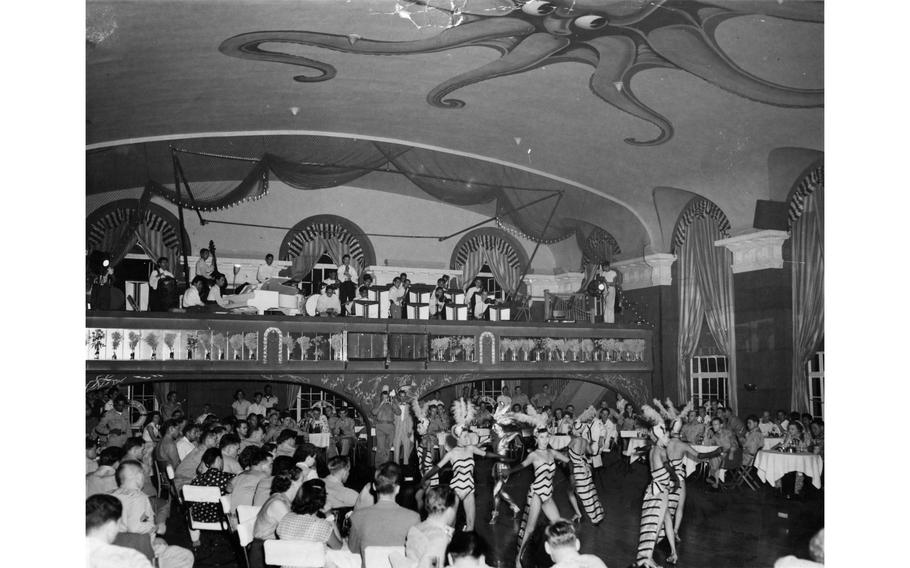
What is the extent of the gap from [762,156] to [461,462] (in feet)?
23.6

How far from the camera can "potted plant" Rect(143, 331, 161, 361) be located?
41.2ft

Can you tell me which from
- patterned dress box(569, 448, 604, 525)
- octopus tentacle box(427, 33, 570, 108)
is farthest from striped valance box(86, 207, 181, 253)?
patterned dress box(569, 448, 604, 525)

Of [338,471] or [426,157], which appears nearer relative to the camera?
[338,471]

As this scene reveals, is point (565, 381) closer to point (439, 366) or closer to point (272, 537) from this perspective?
point (439, 366)

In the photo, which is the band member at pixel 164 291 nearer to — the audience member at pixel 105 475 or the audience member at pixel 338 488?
the audience member at pixel 105 475

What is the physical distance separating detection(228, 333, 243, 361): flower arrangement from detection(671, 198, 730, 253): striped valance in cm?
817

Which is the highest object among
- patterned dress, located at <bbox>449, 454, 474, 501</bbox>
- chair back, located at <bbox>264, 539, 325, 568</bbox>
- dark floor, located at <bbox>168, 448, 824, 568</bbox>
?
chair back, located at <bbox>264, 539, 325, 568</bbox>

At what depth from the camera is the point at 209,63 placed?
35.0 feet

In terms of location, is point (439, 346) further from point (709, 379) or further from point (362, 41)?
point (362, 41)

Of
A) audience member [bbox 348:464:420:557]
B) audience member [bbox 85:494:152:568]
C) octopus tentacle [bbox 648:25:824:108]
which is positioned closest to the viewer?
audience member [bbox 85:494:152:568]

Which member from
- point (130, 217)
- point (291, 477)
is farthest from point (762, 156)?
point (130, 217)

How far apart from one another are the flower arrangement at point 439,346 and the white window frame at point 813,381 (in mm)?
5816

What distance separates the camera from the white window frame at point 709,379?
1544 cm

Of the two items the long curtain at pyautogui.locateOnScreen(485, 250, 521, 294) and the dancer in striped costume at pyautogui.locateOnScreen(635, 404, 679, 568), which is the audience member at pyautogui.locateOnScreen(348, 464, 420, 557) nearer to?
the dancer in striped costume at pyautogui.locateOnScreen(635, 404, 679, 568)
